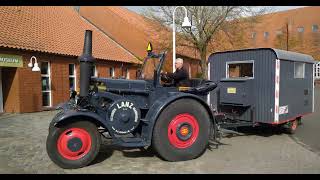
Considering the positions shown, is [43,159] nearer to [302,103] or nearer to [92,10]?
[302,103]

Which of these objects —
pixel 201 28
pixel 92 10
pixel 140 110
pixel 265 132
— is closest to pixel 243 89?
pixel 265 132

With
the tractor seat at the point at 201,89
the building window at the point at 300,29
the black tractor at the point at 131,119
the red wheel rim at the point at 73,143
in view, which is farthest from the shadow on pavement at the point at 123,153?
the building window at the point at 300,29

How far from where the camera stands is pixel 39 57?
17.1 m

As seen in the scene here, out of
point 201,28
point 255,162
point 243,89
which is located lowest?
point 255,162

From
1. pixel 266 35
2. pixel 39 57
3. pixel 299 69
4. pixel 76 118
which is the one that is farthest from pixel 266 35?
pixel 76 118

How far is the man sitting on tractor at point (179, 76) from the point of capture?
7.93 metres

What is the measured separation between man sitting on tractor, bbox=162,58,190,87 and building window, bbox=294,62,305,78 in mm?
4068

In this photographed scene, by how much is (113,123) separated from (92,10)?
22977 mm

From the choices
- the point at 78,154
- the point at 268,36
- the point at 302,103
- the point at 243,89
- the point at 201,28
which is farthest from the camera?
the point at 268,36

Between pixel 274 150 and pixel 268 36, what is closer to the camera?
pixel 274 150

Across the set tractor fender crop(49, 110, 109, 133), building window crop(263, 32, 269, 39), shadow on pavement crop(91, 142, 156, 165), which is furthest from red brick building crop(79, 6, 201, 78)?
building window crop(263, 32, 269, 39)

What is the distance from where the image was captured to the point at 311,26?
2603 inches

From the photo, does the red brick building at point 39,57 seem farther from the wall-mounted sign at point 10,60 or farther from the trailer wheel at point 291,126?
the trailer wheel at point 291,126

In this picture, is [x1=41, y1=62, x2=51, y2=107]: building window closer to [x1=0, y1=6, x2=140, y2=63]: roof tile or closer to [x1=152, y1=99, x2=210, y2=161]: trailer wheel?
[x1=0, y1=6, x2=140, y2=63]: roof tile
